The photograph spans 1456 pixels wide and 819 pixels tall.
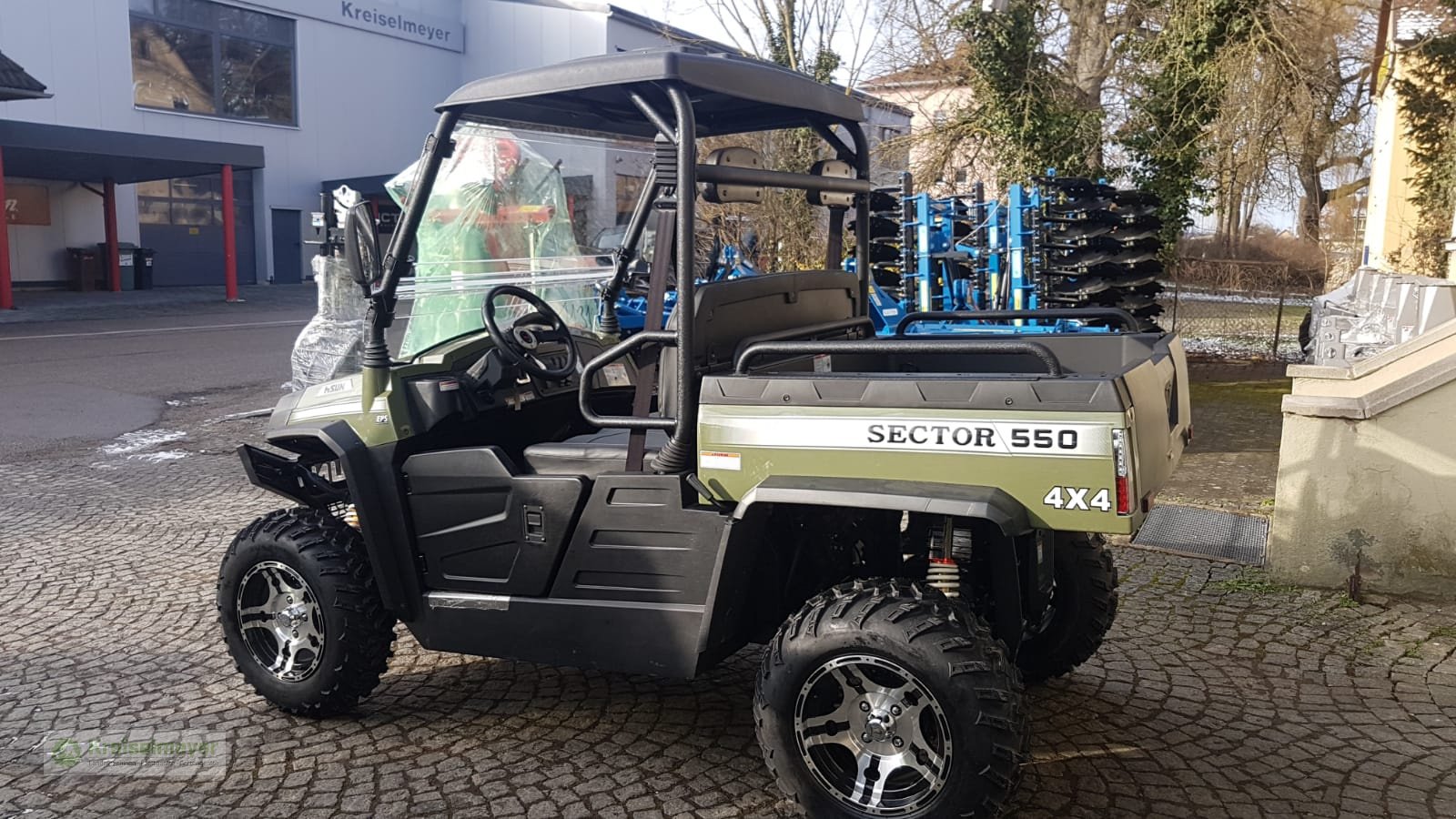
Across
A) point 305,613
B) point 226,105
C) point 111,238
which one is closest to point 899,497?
point 305,613

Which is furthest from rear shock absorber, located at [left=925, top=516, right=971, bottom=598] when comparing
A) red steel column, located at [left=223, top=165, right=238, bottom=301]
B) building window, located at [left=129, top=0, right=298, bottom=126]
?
building window, located at [left=129, top=0, right=298, bottom=126]

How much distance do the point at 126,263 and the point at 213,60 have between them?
6033 mm

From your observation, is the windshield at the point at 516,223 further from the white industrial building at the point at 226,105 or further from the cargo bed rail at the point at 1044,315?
the white industrial building at the point at 226,105

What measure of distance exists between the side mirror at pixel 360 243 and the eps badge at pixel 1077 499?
210 cm

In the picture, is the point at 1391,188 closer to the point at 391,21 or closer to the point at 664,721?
the point at 664,721

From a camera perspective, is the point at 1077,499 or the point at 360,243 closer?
the point at 1077,499

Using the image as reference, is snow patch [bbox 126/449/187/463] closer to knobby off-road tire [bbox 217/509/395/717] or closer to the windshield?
the windshield

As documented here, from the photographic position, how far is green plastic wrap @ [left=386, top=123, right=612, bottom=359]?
4797 millimetres

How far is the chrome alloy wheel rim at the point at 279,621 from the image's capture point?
13.0 feet

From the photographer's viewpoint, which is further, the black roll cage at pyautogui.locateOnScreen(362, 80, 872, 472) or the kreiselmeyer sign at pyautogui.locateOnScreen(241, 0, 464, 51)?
the kreiselmeyer sign at pyautogui.locateOnScreen(241, 0, 464, 51)

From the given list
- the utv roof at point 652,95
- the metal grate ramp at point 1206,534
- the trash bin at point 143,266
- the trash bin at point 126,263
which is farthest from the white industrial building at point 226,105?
the utv roof at point 652,95

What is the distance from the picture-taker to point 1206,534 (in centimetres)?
629

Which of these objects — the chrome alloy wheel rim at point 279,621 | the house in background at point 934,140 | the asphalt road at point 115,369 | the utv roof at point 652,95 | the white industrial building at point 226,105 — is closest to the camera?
the utv roof at point 652,95

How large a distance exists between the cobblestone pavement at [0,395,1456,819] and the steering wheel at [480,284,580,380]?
1.18m
